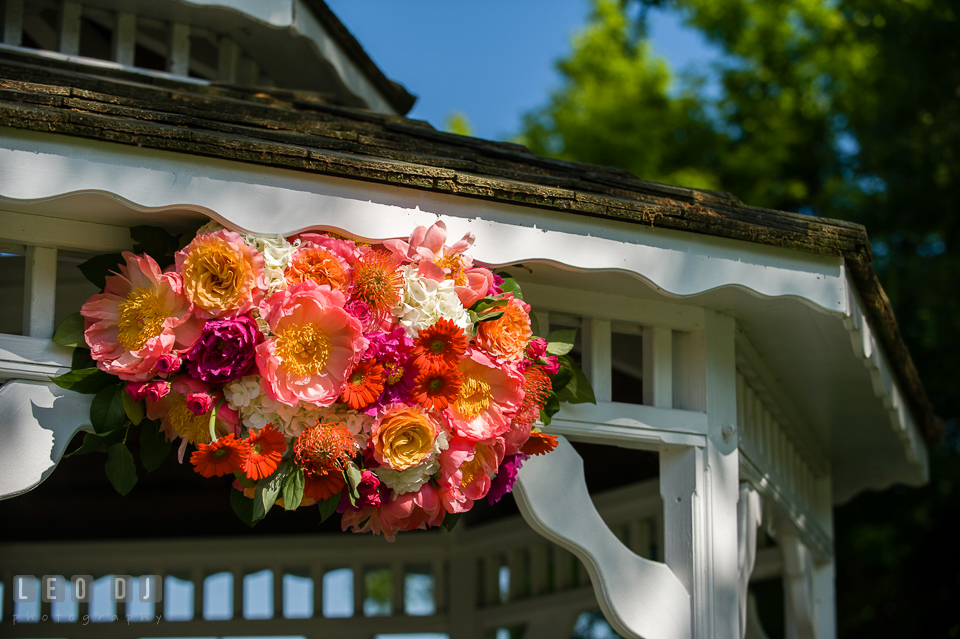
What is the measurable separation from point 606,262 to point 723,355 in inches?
29.8

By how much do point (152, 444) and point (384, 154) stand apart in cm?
103

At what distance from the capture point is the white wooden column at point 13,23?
13.8ft

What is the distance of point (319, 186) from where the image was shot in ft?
8.44

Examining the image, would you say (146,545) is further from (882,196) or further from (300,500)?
(882,196)

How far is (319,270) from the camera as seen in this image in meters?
2.53

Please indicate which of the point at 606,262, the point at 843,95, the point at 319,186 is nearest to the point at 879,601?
the point at 843,95

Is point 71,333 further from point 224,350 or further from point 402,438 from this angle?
point 402,438

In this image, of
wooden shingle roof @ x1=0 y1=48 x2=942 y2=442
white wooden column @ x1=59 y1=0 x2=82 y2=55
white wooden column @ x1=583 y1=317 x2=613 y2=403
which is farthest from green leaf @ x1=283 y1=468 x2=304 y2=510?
white wooden column @ x1=59 y1=0 x2=82 y2=55

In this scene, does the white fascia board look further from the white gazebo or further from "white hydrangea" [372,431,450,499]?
"white hydrangea" [372,431,450,499]

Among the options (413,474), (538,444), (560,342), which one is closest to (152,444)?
(413,474)

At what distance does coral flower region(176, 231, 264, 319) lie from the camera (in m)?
2.42

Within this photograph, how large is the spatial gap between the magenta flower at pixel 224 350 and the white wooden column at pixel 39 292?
0.44 meters

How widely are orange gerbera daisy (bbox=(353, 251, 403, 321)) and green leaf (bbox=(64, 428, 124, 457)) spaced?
73cm

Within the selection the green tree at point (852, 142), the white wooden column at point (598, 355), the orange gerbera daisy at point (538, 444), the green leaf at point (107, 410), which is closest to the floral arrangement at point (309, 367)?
the green leaf at point (107, 410)
